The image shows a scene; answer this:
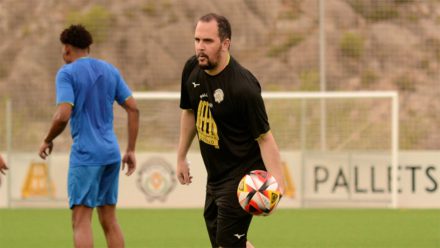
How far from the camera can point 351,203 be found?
16.6 meters

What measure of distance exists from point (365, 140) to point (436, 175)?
149 cm

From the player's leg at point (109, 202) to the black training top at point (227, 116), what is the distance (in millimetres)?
1467

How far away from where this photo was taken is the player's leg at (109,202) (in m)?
8.51

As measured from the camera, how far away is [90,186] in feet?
27.2

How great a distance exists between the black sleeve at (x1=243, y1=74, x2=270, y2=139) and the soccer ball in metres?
0.27

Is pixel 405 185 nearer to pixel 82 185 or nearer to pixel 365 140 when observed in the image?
pixel 365 140

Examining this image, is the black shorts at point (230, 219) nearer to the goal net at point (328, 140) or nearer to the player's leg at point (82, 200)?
the player's leg at point (82, 200)

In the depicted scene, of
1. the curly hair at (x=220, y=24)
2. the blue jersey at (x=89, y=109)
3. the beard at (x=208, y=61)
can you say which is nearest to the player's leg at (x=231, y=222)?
the beard at (x=208, y=61)

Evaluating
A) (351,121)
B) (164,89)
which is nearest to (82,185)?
(351,121)

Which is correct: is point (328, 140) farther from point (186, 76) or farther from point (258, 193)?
point (258, 193)

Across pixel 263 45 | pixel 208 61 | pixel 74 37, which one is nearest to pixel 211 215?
pixel 208 61

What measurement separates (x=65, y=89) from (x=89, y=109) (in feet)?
0.92

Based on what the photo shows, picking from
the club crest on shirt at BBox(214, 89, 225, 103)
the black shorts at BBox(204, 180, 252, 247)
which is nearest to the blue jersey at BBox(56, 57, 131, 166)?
the black shorts at BBox(204, 180, 252, 247)

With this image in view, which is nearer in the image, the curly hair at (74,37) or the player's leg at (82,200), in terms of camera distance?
the player's leg at (82,200)
